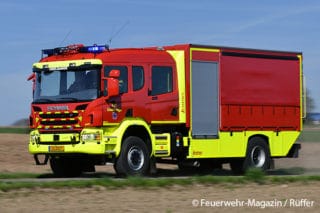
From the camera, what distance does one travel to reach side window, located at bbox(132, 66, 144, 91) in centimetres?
2095

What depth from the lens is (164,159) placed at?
23.2 metres

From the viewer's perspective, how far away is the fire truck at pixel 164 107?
20.3m

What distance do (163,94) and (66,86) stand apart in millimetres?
2574

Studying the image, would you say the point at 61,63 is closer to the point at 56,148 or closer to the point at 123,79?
the point at 123,79

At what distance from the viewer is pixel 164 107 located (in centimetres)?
2159

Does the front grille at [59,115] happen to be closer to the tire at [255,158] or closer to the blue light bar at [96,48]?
the blue light bar at [96,48]

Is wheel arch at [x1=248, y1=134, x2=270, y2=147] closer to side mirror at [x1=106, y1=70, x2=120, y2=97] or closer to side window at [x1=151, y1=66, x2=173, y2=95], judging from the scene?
side window at [x1=151, y1=66, x2=173, y2=95]

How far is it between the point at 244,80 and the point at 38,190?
30.4ft

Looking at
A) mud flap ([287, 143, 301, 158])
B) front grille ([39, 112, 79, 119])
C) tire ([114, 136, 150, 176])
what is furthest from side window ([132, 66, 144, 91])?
mud flap ([287, 143, 301, 158])

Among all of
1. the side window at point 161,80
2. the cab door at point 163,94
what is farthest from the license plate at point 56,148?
the side window at point 161,80

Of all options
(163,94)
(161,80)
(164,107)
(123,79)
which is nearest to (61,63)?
(123,79)

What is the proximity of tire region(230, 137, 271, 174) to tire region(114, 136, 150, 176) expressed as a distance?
3.83 m

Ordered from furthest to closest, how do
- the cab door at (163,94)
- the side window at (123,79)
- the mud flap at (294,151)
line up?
the mud flap at (294,151) < the cab door at (163,94) < the side window at (123,79)

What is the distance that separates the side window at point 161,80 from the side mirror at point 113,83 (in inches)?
56.7
